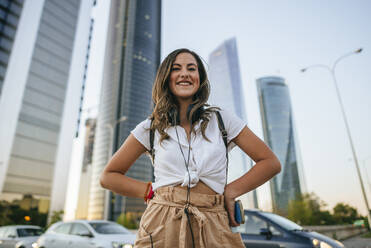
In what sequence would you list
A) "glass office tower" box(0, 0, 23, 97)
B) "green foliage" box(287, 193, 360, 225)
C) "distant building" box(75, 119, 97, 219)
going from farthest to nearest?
"distant building" box(75, 119, 97, 219) < "glass office tower" box(0, 0, 23, 97) < "green foliage" box(287, 193, 360, 225)

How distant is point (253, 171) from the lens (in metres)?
1.15

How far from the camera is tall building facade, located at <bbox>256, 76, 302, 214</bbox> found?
7900cm

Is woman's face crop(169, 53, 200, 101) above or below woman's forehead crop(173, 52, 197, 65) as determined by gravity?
below

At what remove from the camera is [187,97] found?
1399mm

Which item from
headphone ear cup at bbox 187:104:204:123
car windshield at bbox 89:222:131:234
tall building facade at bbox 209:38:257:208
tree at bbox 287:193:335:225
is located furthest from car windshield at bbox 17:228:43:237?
tall building facade at bbox 209:38:257:208

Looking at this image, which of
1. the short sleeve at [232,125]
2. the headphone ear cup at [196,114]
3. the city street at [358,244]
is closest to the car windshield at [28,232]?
the headphone ear cup at [196,114]

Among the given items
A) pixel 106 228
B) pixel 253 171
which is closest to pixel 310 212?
pixel 106 228

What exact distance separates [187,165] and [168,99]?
47cm

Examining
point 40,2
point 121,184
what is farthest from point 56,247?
point 40,2

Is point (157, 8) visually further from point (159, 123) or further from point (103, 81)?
point (159, 123)

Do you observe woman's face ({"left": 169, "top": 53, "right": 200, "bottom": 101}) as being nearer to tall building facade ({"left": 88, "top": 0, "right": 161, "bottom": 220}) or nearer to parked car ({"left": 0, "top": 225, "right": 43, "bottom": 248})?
parked car ({"left": 0, "top": 225, "right": 43, "bottom": 248})

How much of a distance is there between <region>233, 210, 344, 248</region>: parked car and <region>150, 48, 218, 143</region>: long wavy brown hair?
357 cm

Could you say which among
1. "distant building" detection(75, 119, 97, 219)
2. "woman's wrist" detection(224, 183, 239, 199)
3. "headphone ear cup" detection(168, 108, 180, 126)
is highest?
"distant building" detection(75, 119, 97, 219)

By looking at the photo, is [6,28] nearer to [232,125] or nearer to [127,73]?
A: [127,73]
